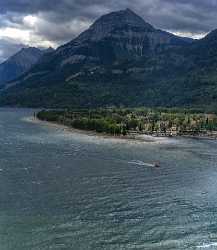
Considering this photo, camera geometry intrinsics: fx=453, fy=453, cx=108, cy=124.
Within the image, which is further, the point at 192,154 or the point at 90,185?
the point at 192,154

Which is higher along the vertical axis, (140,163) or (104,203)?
(140,163)

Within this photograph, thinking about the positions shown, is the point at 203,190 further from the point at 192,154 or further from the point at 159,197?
the point at 192,154

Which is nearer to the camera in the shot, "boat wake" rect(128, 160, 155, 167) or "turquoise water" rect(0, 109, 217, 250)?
"turquoise water" rect(0, 109, 217, 250)

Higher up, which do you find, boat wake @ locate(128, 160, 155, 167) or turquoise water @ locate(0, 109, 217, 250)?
boat wake @ locate(128, 160, 155, 167)

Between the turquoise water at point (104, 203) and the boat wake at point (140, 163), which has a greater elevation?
the boat wake at point (140, 163)

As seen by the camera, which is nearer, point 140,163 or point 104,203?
point 104,203

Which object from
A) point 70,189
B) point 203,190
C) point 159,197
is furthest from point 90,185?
Answer: point 203,190

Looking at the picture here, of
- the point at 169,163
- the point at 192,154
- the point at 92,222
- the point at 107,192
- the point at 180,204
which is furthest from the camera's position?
the point at 192,154

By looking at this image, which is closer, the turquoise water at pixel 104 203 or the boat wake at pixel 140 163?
the turquoise water at pixel 104 203
